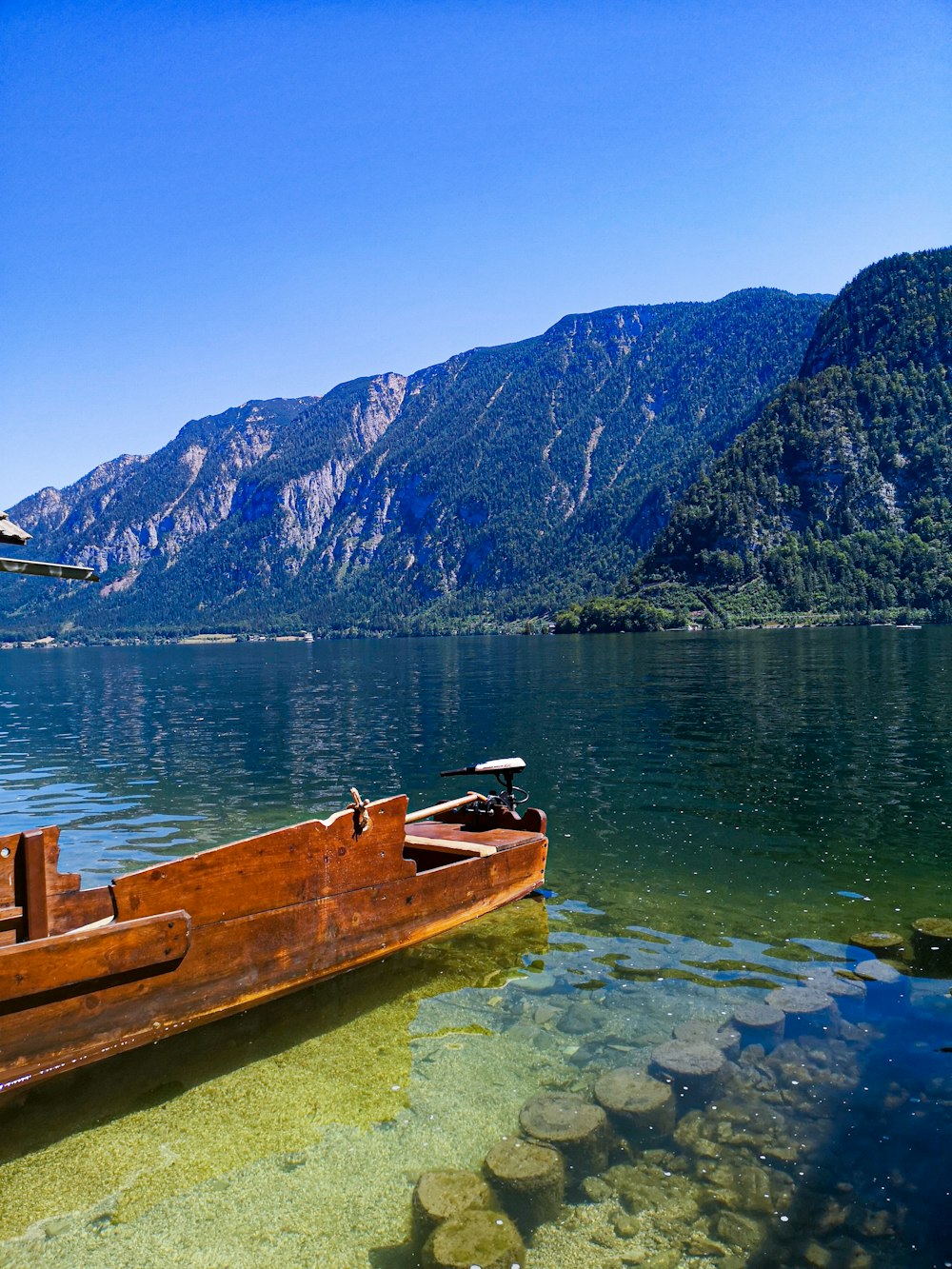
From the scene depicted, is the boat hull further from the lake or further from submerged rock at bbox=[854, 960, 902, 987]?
submerged rock at bbox=[854, 960, 902, 987]

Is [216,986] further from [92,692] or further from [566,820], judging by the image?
[92,692]

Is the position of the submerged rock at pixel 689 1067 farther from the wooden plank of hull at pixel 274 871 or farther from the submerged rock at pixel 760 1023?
the wooden plank of hull at pixel 274 871

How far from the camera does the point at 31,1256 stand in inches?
312

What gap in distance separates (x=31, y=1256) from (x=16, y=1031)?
247 cm

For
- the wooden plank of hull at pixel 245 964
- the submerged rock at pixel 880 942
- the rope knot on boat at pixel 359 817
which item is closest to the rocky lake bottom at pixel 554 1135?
the wooden plank of hull at pixel 245 964

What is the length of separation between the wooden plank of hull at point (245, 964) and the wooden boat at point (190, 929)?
0.02 meters

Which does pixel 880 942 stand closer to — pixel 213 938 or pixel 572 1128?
pixel 572 1128

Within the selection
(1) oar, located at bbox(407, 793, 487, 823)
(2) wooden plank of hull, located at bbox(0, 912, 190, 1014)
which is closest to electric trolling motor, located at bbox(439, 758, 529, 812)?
(1) oar, located at bbox(407, 793, 487, 823)

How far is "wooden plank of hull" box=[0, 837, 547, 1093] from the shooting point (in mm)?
10086

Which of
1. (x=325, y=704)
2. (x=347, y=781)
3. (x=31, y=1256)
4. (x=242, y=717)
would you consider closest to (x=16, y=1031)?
(x=31, y=1256)

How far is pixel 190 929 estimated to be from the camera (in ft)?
36.9

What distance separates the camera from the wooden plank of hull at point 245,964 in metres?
10.1

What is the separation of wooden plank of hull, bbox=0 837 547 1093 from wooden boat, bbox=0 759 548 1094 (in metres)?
0.02

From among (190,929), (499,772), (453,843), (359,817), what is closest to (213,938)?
(190,929)
